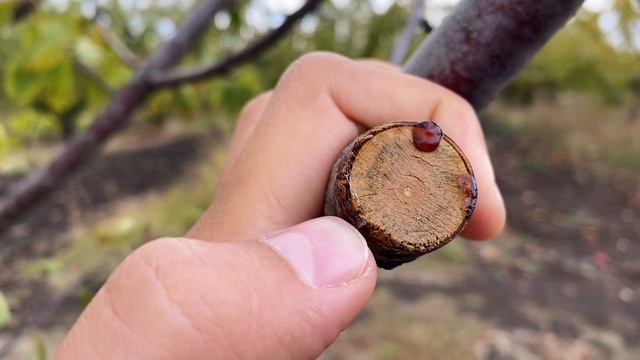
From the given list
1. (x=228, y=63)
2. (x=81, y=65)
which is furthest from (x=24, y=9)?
(x=228, y=63)

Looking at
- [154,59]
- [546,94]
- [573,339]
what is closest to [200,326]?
[154,59]

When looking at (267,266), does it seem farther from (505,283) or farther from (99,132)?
(505,283)

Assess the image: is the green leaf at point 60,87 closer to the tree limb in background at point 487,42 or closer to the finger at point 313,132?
the finger at point 313,132

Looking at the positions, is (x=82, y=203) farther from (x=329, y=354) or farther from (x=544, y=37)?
(x=544, y=37)

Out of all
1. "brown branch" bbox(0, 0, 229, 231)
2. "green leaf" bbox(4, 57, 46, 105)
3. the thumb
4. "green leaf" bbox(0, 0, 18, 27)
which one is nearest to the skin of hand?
the thumb

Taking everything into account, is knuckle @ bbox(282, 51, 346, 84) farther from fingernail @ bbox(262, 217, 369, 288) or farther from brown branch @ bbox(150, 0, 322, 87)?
brown branch @ bbox(150, 0, 322, 87)

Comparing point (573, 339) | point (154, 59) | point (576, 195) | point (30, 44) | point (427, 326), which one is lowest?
point (576, 195)
